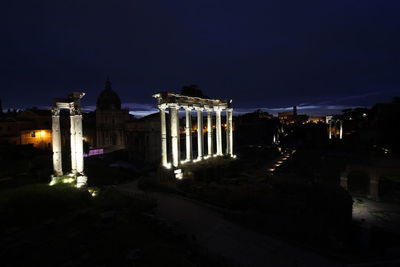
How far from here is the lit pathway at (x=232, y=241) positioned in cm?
1130

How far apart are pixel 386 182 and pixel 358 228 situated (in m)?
15.8

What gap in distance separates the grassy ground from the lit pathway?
165cm

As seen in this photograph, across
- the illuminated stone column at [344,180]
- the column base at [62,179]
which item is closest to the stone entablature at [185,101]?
the column base at [62,179]

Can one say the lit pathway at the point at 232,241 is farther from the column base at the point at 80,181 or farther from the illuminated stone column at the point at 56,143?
the illuminated stone column at the point at 56,143

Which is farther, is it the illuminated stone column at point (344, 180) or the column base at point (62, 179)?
the illuminated stone column at point (344, 180)

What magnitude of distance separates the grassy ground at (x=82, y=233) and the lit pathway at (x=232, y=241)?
1.65 m

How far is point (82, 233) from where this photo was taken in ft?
39.9

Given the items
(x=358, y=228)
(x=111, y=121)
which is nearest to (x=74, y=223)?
(x=358, y=228)

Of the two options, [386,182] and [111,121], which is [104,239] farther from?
[111,121]

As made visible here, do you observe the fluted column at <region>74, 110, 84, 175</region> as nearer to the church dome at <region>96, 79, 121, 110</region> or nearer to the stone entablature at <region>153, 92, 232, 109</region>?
the stone entablature at <region>153, 92, 232, 109</region>

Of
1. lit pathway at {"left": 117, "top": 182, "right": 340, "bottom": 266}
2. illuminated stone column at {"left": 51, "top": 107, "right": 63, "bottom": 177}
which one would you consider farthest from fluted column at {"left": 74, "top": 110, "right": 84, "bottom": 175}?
lit pathway at {"left": 117, "top": 182, "right": 340, "bottom": 266}

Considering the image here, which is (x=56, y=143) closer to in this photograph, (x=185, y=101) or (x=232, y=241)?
(x=185, y=101)

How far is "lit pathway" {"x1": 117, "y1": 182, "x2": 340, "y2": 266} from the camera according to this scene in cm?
1130

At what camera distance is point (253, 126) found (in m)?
68.2
